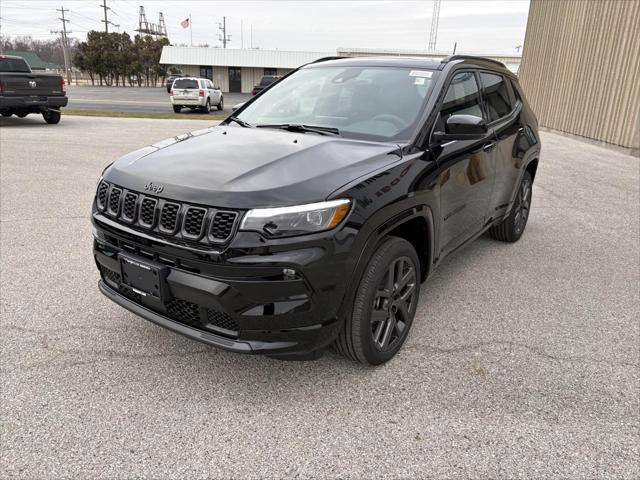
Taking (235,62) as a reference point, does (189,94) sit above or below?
below

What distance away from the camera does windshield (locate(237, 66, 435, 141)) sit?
330 cm

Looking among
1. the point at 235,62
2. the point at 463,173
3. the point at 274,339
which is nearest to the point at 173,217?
the point at 274,339

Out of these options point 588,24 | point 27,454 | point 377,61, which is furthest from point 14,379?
point 588,24

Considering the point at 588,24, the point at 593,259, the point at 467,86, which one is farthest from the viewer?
the point at 588,24

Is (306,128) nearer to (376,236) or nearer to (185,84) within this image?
(376,236)

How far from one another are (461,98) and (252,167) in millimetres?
1909

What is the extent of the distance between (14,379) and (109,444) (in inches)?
34.8

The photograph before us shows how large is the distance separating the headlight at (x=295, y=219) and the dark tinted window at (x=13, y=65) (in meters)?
15.4

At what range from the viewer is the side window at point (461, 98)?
3.43m

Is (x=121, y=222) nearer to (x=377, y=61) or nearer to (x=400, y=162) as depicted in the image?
(x=400, y=162)

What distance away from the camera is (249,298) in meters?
2.35

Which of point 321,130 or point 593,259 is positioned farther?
point 593,259

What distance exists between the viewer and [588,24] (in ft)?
50.3

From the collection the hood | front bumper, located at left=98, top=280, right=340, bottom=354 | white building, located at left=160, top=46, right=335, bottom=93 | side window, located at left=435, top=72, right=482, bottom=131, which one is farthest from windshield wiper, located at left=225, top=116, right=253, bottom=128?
white building, located at left=160, top=46, right=335, bottom=93
